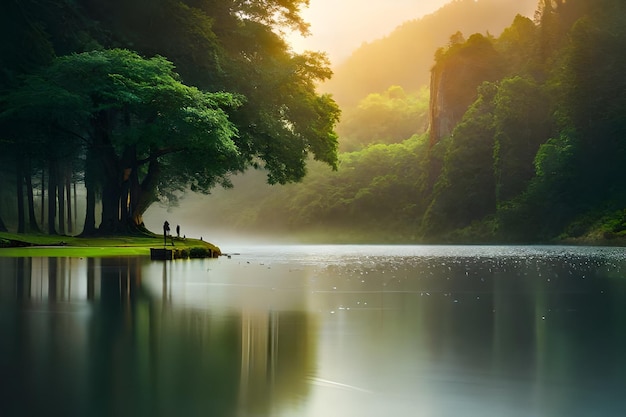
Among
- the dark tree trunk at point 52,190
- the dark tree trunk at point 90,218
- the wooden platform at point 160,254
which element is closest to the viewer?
the wooden platform at point 160,254

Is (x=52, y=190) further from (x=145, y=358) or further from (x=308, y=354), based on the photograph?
(x=308, y=354)

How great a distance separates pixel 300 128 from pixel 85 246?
16138 mm

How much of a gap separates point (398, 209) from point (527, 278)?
350 feet

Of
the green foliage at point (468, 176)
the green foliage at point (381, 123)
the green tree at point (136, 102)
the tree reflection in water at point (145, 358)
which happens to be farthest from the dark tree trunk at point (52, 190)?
the green foliage at point (381, 123)

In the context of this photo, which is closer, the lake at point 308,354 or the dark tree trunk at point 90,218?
the lake at point 308,354

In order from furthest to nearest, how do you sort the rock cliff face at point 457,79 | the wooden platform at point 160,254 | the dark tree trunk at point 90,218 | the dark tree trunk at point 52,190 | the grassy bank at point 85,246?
the rock cliff face at point 457,79
the dark tree trunk at point 52,190
the dark tree trunk at point 90,218
the grassy bank at point 85,246
the wooden platform at point 160,254

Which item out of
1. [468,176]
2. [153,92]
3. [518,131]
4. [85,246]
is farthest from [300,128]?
[468,176]

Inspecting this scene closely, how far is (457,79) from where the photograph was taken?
123m

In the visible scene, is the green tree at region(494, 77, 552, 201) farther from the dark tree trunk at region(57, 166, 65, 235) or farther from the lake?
the lake

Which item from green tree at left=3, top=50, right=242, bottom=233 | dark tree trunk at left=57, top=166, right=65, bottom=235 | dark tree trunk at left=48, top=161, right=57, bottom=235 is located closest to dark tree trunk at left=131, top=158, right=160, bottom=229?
green tree at left=3, top=50, right=242, bottom=233

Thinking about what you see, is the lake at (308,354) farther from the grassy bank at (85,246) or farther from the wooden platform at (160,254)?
the grassy bank at (85,246)

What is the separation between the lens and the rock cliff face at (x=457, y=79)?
119 meters

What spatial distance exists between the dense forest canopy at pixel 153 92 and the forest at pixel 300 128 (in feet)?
0.37

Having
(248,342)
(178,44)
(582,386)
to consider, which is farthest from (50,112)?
(582,386)
